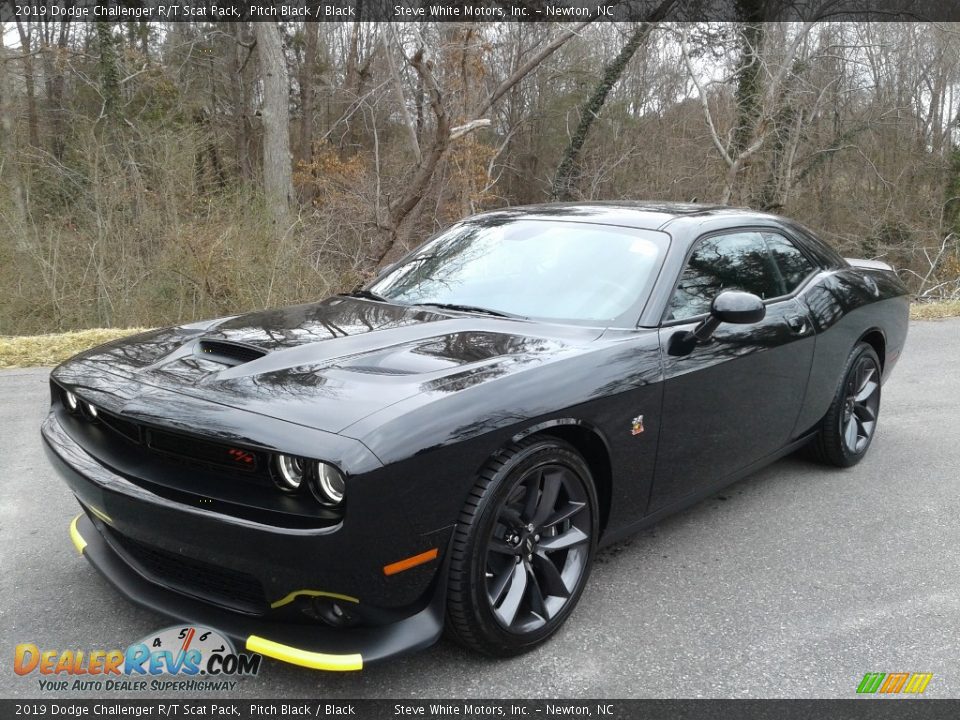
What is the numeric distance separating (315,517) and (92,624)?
113 centimetres

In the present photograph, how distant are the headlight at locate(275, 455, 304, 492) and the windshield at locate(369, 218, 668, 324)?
4.37 feet

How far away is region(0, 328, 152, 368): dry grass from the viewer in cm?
668

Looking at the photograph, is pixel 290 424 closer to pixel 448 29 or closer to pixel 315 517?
pixel 315 517

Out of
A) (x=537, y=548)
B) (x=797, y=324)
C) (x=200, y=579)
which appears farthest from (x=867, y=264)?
(x=200, y=579)

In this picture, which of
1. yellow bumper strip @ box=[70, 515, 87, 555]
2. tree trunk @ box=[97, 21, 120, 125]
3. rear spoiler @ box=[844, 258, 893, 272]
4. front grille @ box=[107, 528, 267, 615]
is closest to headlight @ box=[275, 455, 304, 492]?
front grille @ box=[107, 528, 267, 615]

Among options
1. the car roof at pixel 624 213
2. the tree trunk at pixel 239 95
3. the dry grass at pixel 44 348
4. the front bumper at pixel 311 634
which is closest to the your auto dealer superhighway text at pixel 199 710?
the front bumper at pixel 311 634

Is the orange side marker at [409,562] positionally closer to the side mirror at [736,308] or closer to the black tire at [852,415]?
the side mirror at [736,308]

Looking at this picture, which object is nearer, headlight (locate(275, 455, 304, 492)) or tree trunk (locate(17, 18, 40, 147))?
headlight (locate(275, 455, 304, 492))

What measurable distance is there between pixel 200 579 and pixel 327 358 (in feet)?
2.59

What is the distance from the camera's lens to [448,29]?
15.5 meters

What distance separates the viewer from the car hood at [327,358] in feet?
7.66

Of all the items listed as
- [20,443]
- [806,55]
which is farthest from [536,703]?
[806,55]

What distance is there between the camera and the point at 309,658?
2102 mm

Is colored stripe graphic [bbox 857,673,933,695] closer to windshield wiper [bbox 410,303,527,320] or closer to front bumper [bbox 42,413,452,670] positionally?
front bumper [bbox 42,413,452,670]
